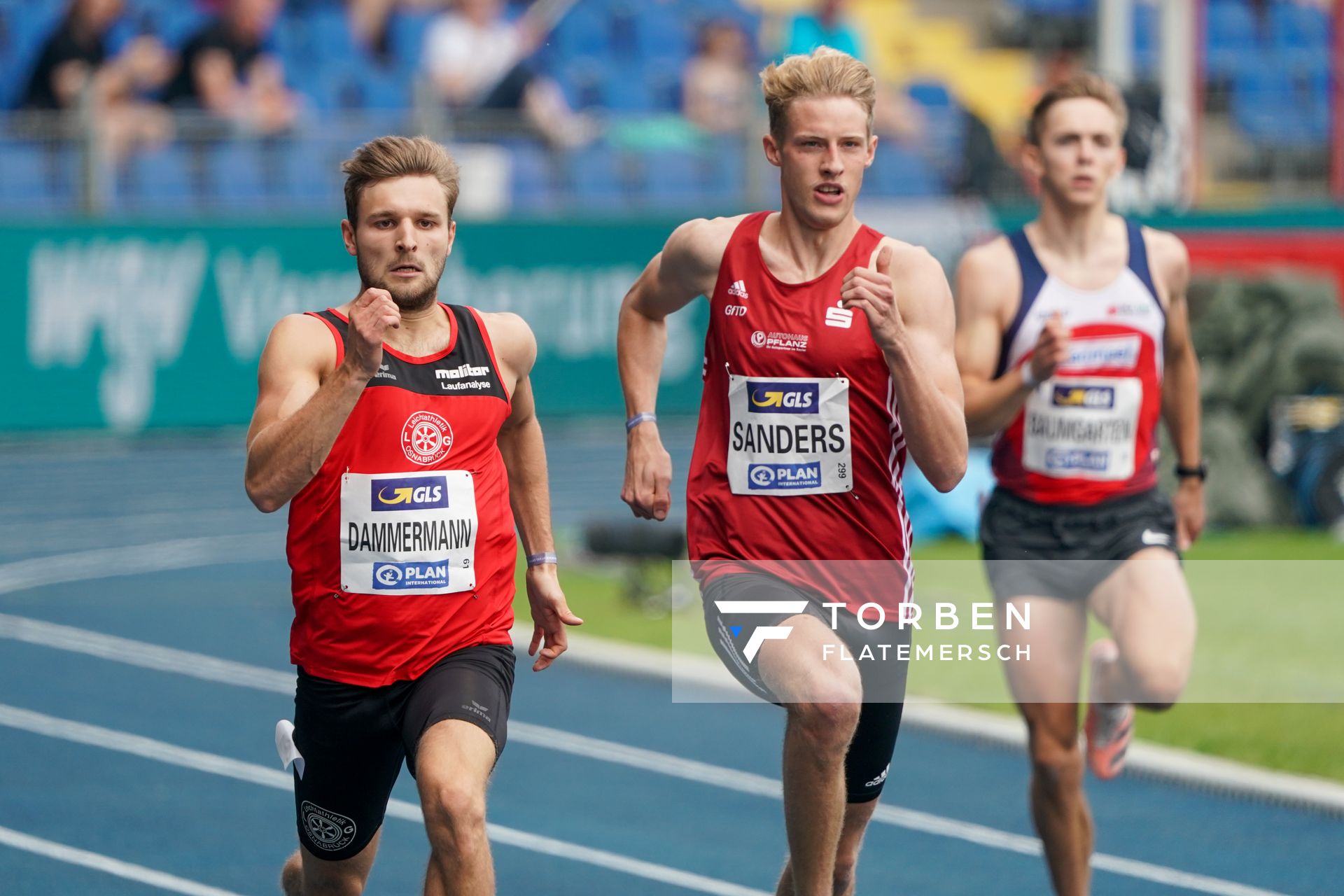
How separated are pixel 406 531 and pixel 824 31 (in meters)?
12.6

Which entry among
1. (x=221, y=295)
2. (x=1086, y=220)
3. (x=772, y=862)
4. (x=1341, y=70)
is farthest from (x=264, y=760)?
(x=1341, y=70)

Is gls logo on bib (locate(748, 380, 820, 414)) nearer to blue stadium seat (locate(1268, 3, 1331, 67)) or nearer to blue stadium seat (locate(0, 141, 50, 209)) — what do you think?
blue stadium seat (locate(0, 141, 50, 209))

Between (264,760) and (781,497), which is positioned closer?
(781,497)

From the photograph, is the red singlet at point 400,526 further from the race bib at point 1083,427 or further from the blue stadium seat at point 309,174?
the blue stadium seat at point 309,174

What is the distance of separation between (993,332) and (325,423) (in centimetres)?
243

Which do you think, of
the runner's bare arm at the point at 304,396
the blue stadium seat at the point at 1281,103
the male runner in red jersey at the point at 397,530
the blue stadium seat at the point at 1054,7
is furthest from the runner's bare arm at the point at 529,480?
the blue stadium seat at the point at 1054,7

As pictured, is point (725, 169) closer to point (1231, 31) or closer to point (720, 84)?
point (720, 84)

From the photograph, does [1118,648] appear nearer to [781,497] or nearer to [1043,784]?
[1043,784]

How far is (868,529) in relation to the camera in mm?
5277

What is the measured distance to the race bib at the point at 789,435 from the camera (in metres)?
5.14

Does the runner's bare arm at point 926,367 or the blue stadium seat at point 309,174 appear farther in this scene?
the blue stadium seat at point 309,174

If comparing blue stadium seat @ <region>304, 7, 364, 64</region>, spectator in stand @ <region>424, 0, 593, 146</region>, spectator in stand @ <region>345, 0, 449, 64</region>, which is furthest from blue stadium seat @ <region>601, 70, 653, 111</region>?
blue stadium seat @ <region>304, 7, 364, 64</region>

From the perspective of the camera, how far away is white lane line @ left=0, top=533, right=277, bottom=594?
1252 centimetres

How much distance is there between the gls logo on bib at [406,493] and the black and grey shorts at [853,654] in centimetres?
85
